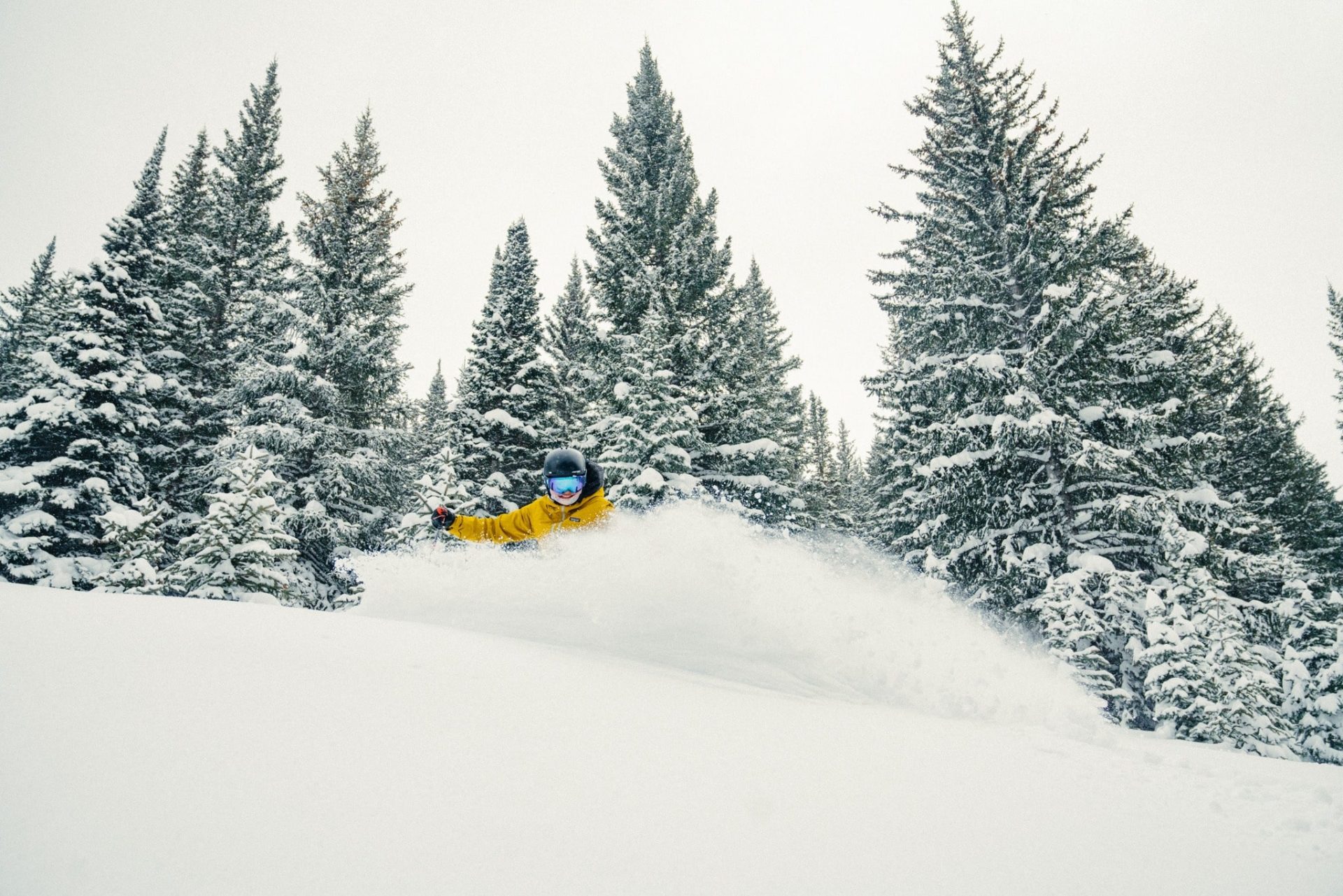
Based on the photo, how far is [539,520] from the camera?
21.5 ft

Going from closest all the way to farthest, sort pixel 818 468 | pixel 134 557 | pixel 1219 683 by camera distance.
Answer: pixel 1219 683 < pixel 134 557 < pixel 818 468

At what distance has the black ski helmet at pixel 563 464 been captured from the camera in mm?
6008

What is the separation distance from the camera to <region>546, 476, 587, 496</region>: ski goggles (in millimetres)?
6016

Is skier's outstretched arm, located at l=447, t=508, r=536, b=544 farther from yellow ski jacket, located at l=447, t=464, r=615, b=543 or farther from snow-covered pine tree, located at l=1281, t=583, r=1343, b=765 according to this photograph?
snow-covered pine tree, located at l=1281, t=583, r=1343, b=765

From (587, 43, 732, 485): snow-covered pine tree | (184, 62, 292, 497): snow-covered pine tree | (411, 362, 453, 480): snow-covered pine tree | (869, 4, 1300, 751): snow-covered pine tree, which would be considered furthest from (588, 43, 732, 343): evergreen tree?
(411, 362, 453, 480): snow-covered pine tree

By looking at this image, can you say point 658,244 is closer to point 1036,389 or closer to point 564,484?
point 1036,389

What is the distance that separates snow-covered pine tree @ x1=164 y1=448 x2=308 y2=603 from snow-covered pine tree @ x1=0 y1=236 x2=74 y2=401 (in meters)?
16.6

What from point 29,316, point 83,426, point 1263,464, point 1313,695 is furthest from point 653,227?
point 29,316

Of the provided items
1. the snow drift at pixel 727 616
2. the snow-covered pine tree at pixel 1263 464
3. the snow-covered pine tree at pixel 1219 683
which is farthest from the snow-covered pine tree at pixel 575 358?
the snow-covered pine tree at pixel 1263 464

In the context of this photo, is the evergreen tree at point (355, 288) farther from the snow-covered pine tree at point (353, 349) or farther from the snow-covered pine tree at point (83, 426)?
the snow-covered pine tree at point (83, 426)

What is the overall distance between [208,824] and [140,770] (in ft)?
1.08

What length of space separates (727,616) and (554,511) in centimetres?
235

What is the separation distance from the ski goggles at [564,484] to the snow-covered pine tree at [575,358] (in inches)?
382

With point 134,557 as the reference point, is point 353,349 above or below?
above
